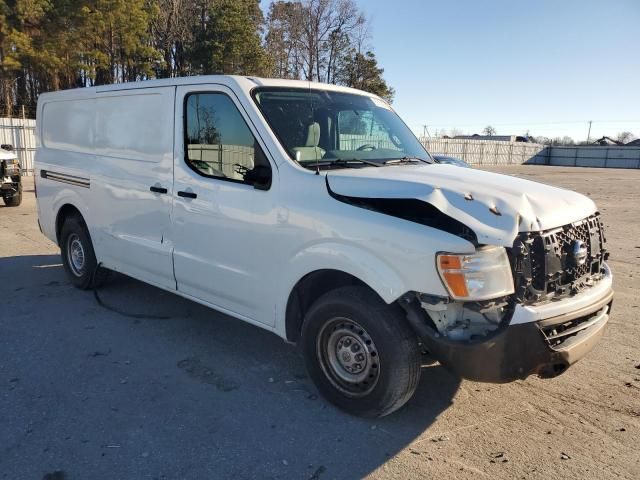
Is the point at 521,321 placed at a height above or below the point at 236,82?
below

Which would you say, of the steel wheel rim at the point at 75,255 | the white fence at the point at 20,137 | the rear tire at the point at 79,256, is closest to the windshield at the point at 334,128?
the rear tire at the point at 79,256

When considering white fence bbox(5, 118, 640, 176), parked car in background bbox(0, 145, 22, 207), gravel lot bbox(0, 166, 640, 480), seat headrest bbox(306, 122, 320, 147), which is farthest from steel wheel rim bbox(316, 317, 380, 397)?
white fence bbox(5, 118, 640, 176)

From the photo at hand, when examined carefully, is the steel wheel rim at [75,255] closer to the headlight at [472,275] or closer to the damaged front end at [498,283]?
the damaged front end at [498,283]

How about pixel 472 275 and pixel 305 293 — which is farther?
pixel 305 293

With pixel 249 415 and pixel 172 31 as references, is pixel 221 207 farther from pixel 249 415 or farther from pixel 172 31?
pixel 172 31

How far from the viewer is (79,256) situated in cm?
606

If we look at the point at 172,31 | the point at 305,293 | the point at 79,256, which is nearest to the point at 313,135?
the point at 305,293

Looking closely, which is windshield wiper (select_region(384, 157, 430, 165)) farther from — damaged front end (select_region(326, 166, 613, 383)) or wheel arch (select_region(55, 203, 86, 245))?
wheel arch (select_region(55, 203, 86, 245))

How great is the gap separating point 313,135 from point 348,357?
1.63m

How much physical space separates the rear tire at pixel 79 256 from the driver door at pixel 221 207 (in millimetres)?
1815

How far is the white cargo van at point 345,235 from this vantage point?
113 inches

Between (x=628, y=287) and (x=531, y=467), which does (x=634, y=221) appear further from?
(x=531, y=467)

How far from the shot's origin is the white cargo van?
2.88 metres

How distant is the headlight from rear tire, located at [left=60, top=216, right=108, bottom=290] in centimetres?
426
